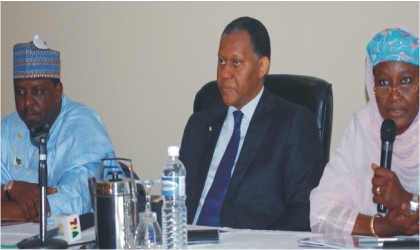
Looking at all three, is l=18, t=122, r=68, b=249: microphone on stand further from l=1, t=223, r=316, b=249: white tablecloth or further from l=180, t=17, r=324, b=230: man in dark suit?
l=180, t=17, r=324, b=230: man in dark suit

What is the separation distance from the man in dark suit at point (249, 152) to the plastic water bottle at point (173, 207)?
0.68 meters

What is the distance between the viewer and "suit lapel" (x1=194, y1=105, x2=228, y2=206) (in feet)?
9.29

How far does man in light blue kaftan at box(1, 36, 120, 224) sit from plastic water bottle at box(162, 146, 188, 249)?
92cm

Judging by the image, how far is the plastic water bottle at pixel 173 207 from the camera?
183cm

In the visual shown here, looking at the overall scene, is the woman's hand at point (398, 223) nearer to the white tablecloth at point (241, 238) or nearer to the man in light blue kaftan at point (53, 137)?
the white tablecloth at point (241, 238)

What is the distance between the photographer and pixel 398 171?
2.33 meters

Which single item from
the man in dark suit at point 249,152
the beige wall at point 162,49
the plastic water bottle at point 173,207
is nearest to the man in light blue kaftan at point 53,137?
the man in dark suit at point 249,152

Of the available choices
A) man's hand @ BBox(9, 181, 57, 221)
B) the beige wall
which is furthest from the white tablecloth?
the beige wall

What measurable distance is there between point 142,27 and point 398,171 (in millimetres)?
2042

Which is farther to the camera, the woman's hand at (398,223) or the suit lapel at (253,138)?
the suit lapel at (253,138)

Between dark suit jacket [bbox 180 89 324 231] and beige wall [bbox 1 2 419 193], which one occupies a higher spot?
beige wall [bbox 1 2 419 193]

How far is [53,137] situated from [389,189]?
1692 millimetres

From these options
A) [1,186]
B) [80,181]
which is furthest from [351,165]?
[1,186]

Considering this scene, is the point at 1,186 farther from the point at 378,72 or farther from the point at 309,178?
the point at 378,72
